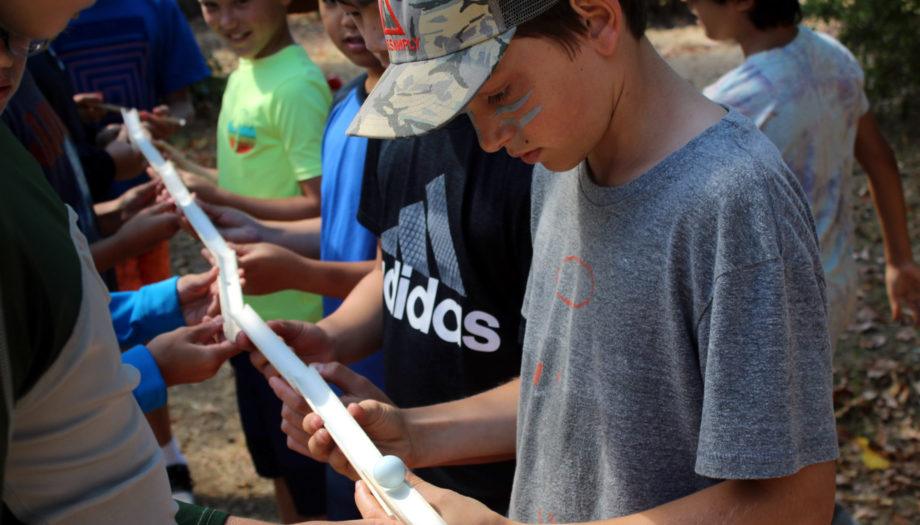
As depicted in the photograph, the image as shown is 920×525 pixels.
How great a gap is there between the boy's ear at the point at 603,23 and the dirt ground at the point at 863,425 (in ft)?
11.6

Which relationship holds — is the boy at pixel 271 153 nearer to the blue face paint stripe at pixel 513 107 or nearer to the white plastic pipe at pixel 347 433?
the white plastic pipe at pixel 347 433

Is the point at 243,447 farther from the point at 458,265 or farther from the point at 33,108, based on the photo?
the point at 458,265

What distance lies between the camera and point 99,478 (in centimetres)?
126

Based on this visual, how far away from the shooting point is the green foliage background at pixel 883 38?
287 inches

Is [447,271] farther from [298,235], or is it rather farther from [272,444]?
[272,444]

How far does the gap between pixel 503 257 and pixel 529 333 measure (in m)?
0.32

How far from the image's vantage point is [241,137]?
342 cm

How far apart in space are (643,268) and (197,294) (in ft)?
5.87

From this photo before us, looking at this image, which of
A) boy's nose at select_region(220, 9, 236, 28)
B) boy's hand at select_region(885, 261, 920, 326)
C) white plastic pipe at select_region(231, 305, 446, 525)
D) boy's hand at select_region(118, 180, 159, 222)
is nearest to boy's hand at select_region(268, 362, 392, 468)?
white plastic pipe at select_region(231, 305, 446, 525)

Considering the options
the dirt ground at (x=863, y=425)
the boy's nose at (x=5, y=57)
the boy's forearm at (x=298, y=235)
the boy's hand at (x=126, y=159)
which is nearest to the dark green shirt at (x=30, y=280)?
the boy's nose at (x=5, y=57)

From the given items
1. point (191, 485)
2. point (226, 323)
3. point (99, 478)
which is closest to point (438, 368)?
point (226, 323)

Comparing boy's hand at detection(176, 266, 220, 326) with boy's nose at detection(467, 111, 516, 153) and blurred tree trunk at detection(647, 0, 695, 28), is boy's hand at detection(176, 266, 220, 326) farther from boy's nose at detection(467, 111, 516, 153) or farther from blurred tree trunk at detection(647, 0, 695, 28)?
blurred tree trunk at detection(647, 0, 695, 28)

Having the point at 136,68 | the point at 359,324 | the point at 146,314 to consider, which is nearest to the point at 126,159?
the point at 136,68

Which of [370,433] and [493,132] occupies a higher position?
[493,132]
